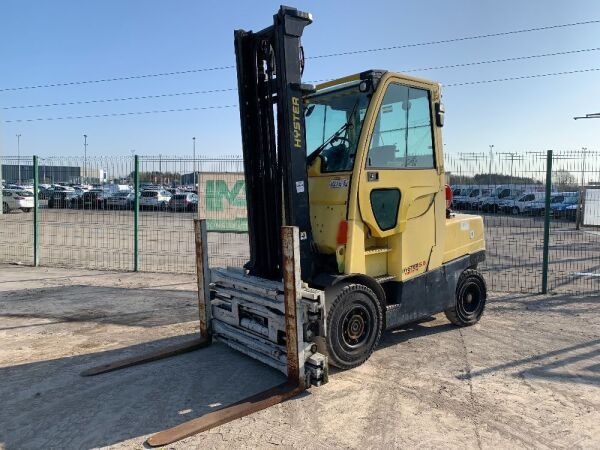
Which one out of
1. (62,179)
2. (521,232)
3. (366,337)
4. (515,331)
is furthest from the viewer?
(521,232)

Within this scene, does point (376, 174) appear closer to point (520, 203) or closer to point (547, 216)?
point (547, 216)

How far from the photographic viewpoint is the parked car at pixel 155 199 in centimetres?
1052

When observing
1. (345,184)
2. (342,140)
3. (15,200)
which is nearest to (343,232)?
(345,184)

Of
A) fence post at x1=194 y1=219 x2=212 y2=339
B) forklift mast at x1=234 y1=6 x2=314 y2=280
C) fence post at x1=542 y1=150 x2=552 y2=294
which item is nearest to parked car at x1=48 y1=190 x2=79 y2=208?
fence post at x1=194 y1=219 x2=212 y2=339

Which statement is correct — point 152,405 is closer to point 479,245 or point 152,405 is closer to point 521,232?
point 479,245

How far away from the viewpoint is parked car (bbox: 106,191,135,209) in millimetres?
11945

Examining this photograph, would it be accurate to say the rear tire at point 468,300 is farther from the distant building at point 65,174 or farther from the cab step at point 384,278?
the distant building at point 65,174

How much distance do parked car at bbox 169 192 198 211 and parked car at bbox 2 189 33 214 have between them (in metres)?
19.2

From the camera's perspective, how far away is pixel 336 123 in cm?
521

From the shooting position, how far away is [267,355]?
→ 4.71 meters

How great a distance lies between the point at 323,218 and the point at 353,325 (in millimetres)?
1096

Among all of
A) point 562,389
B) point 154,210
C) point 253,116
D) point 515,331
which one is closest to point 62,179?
point 154,210

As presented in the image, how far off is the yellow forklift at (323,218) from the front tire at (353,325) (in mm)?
11

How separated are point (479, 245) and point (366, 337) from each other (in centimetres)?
267
